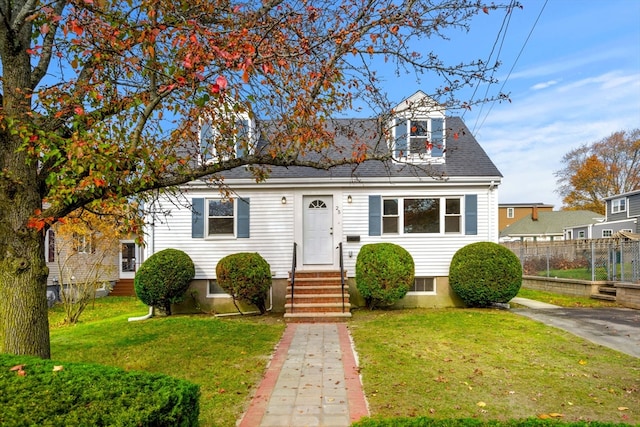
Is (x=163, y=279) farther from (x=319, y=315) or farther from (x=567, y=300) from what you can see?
(x=567, y=300)

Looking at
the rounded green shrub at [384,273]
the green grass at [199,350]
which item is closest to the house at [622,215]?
the rounded green shrub at [384,273]

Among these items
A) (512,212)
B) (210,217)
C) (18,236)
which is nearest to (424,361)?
(18,236)

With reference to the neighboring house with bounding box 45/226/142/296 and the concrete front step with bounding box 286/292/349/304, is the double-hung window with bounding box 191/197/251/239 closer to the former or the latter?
the concrete front step with bounding box 286/292/349/304

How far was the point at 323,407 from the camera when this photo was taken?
447 centimetres

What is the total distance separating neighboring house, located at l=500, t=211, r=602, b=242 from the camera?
38438 millimetres

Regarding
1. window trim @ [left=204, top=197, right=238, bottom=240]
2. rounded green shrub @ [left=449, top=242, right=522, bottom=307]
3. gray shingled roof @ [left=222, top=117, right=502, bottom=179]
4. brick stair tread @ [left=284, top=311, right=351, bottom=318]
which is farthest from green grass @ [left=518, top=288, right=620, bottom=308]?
window trim @ [left=204, top=197, right=238, bottom=240]

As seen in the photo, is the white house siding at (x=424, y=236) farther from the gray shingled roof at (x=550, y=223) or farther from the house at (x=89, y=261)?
the gray shingled roof at (x=550, y=223)

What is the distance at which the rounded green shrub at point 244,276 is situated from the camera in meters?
10.1

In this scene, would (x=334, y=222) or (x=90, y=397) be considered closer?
(x=90, y=397)

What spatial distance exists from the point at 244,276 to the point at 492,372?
6300 millimetres

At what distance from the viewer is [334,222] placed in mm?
11719

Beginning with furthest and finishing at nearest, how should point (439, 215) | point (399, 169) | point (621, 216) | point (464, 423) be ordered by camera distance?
1. point (621, 216)
2. point (439, 215)
3. point (399, 169)
4. point (464, 423)

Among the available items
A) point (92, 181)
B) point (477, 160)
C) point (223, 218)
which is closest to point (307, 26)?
point (92, 181)

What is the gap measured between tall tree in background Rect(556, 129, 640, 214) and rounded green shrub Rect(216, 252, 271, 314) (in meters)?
42.5
